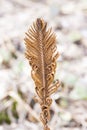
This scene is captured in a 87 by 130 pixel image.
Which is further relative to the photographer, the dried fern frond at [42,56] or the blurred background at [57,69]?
the blurred background at [57,69]

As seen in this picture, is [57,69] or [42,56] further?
[57,69]

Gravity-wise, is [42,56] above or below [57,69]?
above

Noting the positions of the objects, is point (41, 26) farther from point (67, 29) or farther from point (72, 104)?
point (67, 29)

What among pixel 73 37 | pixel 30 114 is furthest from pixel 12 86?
pixel 73 37

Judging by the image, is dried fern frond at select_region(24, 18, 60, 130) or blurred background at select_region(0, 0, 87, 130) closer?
dried fern frond at select_region(24, 18, 60, 130)
